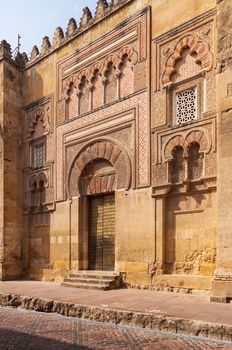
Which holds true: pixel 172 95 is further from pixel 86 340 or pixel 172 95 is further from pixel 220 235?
pixel 86 340

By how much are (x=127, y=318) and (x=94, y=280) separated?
3.21 metres

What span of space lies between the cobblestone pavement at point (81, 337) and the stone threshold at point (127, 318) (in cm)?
10

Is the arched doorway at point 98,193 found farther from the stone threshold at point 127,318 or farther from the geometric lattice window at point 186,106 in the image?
the stone threshold at point 127,318

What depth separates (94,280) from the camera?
909 centimetres

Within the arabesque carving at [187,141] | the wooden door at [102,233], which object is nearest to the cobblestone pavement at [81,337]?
the wooden door at [102,233]

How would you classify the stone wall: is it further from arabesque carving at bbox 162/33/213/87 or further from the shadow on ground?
the shadow on ground

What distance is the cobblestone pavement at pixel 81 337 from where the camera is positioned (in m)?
4.87

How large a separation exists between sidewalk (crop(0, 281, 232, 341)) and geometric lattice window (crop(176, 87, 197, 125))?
3.64 m

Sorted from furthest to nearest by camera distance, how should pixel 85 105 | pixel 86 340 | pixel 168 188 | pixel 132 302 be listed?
1. pixel 85 105
2. pixel 168 188
3. pixel 132 302
4. pixel 86 340

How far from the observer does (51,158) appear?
11.6 m

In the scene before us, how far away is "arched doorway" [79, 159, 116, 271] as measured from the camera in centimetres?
980

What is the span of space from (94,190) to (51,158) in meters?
2.12

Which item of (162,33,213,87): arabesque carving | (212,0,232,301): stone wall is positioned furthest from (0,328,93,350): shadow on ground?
(162,33,213,87): arabesque carving

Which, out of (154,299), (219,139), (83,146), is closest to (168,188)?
(219,139)
